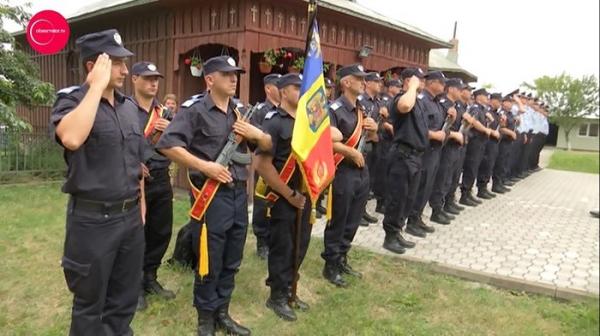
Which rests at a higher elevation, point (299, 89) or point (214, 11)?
point (214, 11)

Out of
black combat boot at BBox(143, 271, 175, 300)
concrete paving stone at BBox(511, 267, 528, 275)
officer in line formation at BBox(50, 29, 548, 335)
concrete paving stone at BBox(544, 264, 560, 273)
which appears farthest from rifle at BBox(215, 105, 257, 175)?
concrete paving stone at BBox(544, 264, 560, 273)

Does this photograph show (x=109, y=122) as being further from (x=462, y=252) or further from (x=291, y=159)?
(x=462, y=252)

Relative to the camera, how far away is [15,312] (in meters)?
3.92

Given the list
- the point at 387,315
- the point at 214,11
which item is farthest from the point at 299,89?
the point at 214,11

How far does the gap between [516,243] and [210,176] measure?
4838mm

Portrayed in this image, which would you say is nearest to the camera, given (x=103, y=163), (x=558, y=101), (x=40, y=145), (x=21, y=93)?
(x=103, y=163)

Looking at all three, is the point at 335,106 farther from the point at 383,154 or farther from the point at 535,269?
the point at 383,154

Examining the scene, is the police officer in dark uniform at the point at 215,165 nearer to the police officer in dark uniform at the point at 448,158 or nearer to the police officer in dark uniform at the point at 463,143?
the police officer in dark uniform at the point at 448,158

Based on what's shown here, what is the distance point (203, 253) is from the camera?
3303mm

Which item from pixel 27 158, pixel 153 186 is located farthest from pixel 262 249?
pixel 27 158

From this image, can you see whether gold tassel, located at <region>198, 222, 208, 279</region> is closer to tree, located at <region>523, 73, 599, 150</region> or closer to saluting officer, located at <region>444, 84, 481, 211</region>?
saluting officer, located at <region>444, 84, 481, 211</region>

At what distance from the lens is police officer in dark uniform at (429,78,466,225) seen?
697 centimetres

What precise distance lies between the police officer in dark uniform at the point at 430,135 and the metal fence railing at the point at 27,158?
23.8 ft

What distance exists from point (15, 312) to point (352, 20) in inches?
305
